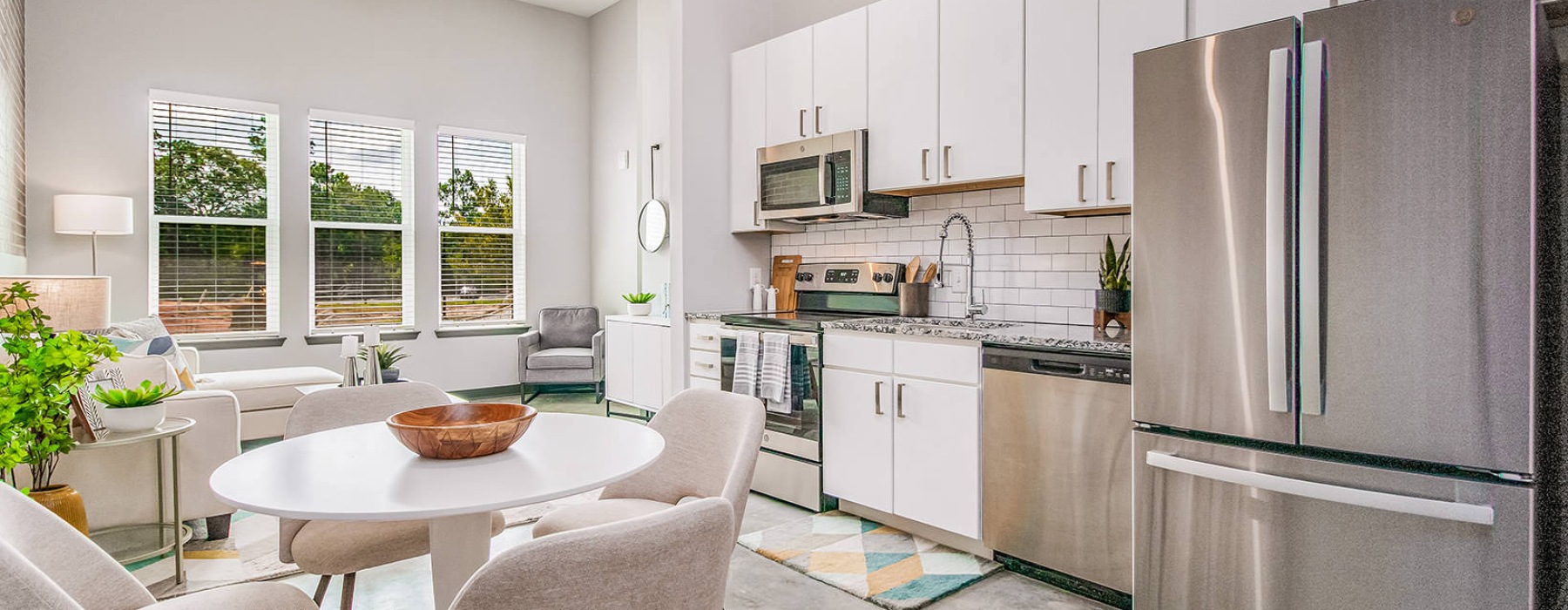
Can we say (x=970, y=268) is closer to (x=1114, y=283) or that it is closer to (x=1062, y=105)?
(x=1114, y=283)

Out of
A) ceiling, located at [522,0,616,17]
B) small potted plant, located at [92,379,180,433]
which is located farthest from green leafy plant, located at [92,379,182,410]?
ceiling, located at [522,0,616,17]

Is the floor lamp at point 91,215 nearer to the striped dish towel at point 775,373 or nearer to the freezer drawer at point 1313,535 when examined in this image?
the striped dish towel at point 775,373

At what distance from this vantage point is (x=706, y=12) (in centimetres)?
413

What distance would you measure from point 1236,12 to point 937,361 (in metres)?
1.47

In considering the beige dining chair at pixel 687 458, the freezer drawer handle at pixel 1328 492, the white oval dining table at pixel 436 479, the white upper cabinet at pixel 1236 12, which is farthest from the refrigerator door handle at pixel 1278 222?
the white oval dining table at pixel 436 479

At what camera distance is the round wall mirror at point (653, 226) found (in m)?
6.01

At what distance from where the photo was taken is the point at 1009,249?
334 centimetres

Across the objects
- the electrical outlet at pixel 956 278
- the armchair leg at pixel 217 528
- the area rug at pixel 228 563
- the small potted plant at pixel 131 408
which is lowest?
the area rug at pixel 228 563

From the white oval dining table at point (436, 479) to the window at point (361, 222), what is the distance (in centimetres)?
498

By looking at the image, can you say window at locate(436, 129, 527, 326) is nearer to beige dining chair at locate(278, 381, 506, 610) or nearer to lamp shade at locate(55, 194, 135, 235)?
lamp shade at locate(55, 194, 135, 235)

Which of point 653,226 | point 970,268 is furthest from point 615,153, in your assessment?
point 970,268

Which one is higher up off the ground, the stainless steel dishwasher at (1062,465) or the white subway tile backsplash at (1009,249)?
the white subway tile backsplash at (1009,249)

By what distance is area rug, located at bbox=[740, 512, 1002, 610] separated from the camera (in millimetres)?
2617

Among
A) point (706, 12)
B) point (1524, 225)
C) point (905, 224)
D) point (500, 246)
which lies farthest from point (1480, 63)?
point (500, 246)
